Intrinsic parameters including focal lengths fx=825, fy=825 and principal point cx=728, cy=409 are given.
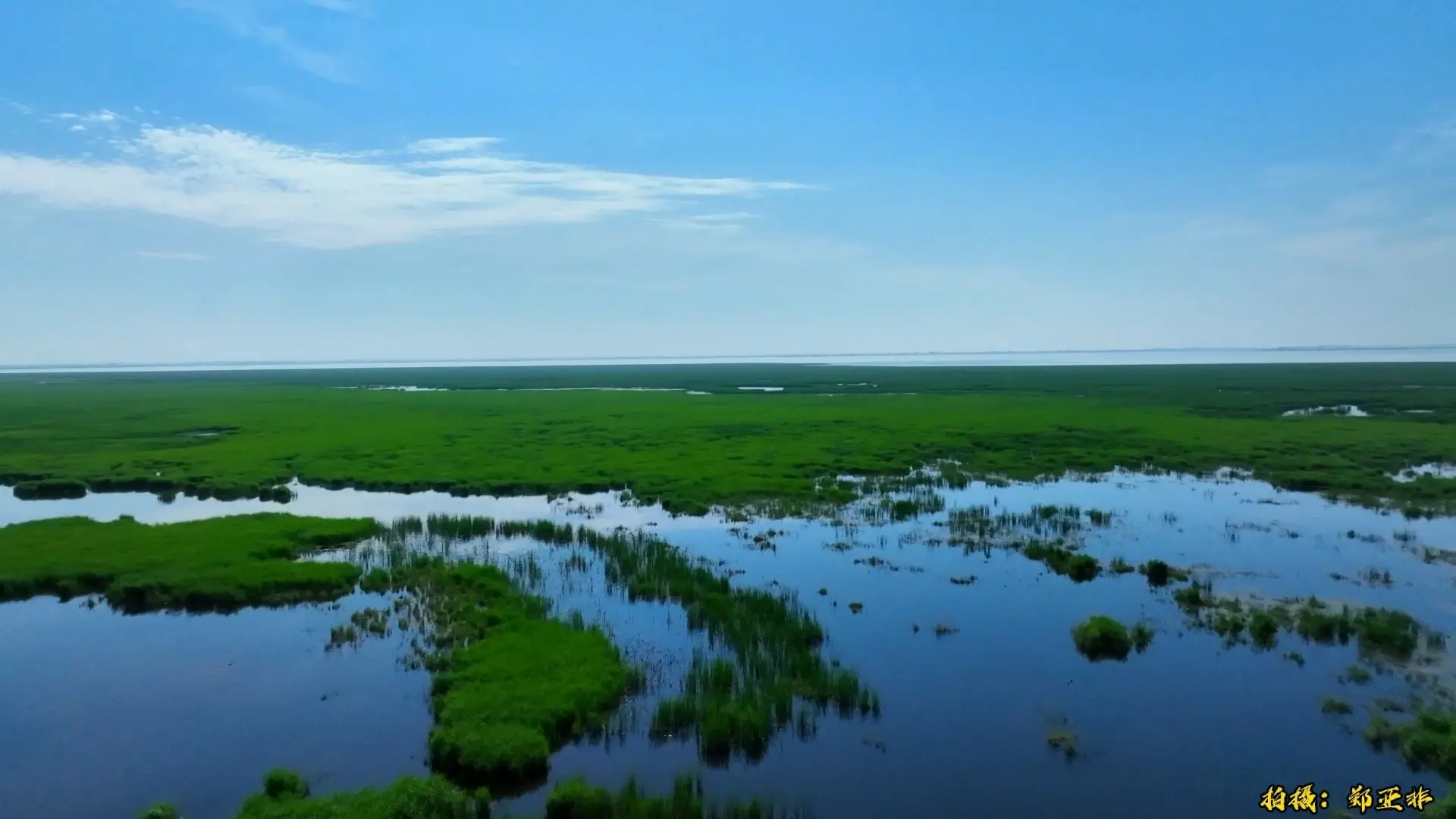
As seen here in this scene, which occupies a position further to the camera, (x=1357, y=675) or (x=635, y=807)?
→ (x=1357, y=675)

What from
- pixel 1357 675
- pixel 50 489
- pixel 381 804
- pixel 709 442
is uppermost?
pixel 709 442

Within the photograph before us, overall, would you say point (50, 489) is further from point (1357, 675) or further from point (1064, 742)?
point (1357, 675)

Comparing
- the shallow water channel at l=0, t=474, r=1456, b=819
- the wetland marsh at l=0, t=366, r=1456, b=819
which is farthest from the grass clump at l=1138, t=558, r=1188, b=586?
the shallow water channel at l=0, t=474, r=1456, b=819

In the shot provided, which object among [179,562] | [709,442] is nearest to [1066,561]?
[179,562]

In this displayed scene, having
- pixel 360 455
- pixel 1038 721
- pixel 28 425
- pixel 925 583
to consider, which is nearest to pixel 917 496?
pixel 925 583

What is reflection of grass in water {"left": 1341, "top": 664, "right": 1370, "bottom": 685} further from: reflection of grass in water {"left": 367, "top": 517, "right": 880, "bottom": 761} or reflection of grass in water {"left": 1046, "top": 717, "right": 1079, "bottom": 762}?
reflection of grass in water {"left": 367, "top": 517, "right": 880, "bottom": 761}

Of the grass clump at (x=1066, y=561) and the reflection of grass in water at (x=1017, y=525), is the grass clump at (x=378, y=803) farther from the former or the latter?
the reflection of grass in water at (x=1017, y=525)
